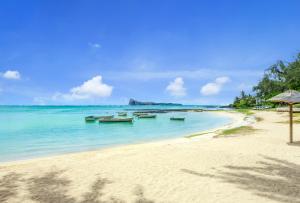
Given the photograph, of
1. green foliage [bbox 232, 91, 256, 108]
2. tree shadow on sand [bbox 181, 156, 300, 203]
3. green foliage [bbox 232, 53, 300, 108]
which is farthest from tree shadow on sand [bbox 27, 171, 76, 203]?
green foliage [bbox 232, 91, 256, 108]

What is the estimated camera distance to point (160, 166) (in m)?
8.51

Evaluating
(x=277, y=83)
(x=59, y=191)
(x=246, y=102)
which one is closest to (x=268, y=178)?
(x=59, y=191)

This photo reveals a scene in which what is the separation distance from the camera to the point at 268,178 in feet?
22.9

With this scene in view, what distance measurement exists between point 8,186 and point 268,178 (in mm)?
7188

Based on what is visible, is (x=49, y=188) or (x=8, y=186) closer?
(x=49, y=188)

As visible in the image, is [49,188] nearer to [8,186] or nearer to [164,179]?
[8,186]

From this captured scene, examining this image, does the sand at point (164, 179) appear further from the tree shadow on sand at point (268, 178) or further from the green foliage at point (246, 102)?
the green foliage at point (246, 102)

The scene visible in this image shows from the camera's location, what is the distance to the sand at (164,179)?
581 centimetres

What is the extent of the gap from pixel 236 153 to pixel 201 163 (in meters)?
2.39

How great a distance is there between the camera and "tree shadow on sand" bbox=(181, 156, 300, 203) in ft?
19.0

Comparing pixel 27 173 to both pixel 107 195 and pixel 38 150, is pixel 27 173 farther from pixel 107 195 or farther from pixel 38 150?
pixel 38 150

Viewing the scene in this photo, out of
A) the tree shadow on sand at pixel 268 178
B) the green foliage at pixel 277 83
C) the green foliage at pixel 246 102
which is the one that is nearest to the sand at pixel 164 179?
the tree shadow on sand at pixel 268 178

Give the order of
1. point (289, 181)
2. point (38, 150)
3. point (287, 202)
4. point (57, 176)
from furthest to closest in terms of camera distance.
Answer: point (38, 150)
point (57, 176)
point (289, 181)
point (287, 202)

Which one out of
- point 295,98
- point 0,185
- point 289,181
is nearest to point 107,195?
point 0,185
